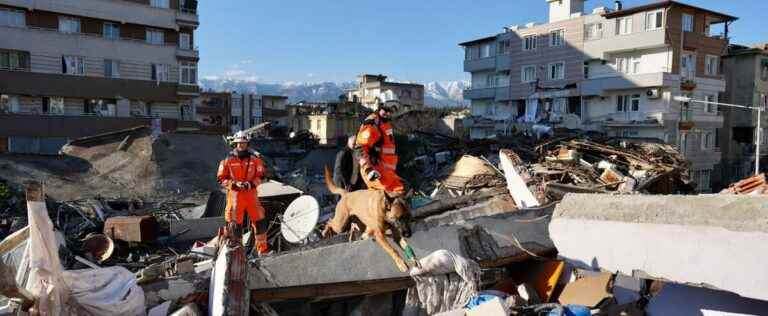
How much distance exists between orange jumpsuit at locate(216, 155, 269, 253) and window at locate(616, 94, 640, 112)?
1181 inches

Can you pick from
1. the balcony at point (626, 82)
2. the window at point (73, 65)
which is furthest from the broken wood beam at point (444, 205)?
the window at point (73, 65)

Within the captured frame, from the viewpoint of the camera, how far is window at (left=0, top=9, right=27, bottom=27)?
28297 millimetres

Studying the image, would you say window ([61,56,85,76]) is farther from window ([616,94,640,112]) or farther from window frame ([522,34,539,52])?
window ([616,94,640,112])

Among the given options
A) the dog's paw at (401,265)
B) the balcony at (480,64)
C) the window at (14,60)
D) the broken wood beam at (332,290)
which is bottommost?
the broken wood beam at (332,290)

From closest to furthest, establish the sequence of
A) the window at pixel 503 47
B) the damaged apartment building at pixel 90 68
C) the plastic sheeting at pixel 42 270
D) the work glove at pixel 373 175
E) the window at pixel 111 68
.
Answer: the plastic sheeting at pixel 42 270 < the work glove at pixel 373 175 < the damaged apartment building at pixel 90 68 < the window at pixel 111 68 < the window at pixel 503 47

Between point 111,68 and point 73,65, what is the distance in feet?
5.81

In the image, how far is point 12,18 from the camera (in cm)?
2850

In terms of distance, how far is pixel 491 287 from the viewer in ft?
20.8

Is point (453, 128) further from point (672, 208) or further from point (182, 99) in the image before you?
point (672, 208)

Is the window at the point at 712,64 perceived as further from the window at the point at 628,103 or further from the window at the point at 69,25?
the window at the point at 69,25

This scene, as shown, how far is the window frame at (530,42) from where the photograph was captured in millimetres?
38656

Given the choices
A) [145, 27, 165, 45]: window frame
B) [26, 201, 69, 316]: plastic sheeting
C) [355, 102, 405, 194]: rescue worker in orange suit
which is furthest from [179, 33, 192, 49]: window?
[26, 201, 69, 316]: plastic sheeting

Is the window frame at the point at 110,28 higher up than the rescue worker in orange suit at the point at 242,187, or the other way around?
the window frame at the point at 110,28

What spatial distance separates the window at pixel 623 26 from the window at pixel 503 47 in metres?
8.27
